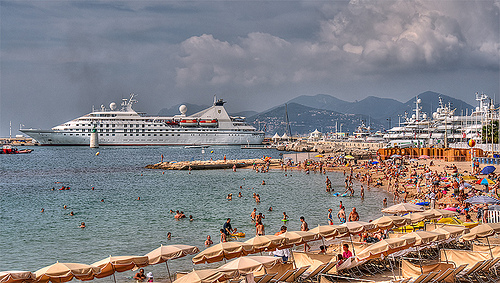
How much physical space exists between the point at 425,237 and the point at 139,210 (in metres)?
19.5

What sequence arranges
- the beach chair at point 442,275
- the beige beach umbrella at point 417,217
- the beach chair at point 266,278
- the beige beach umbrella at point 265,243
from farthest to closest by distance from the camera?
the beige beach umbrella at point 417,217
the beige beach umbrella at point 265,243
the beach chair at point 266,278
the beach chair at point 442,275

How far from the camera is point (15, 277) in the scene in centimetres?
950

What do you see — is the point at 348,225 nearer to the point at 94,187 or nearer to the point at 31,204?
the point at 31,204

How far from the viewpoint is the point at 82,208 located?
28.6 m

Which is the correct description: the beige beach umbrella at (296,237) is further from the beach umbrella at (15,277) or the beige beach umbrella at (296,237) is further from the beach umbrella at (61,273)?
the beach umbrella at (15,277)

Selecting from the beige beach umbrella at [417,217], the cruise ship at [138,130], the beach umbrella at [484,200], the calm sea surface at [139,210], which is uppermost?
the cruise ship at [138,130]

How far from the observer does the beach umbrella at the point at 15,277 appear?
30.8ft

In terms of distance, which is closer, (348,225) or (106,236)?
(348,225)

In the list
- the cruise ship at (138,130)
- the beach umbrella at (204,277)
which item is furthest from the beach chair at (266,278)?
the cruise ship at (138,130)

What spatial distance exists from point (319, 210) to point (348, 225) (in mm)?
11853

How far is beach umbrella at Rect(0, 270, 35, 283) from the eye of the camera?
9398 mm

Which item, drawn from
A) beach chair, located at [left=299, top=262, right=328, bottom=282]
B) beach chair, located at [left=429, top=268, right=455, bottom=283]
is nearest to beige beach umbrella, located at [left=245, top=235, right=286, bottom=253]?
beach chair, located at [left=299, top=262, right=328, bottom=282]

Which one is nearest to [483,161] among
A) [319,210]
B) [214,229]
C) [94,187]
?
[319,210]

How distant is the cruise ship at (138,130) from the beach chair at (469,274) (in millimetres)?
106846
